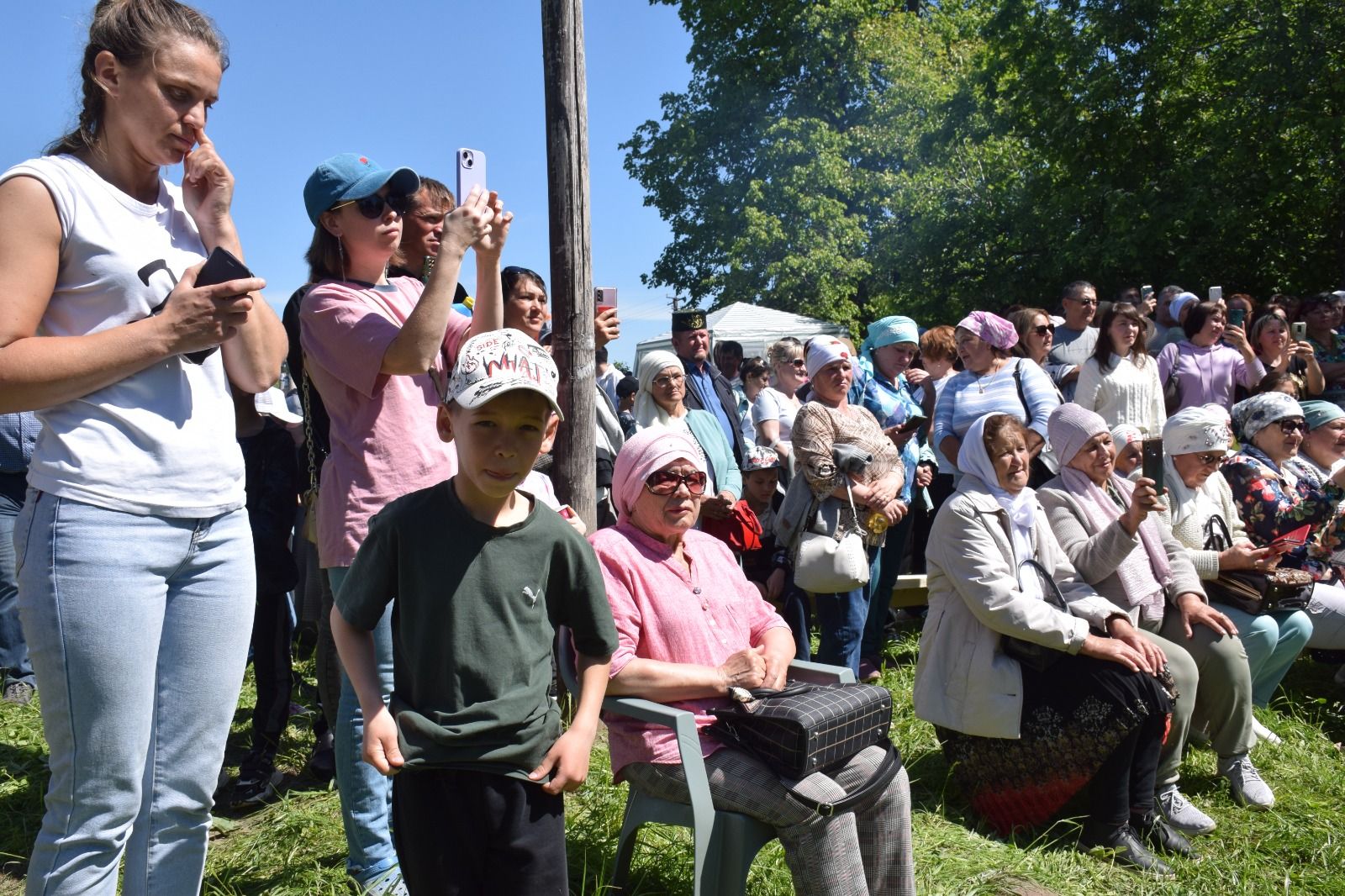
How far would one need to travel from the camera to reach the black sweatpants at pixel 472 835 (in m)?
2.27

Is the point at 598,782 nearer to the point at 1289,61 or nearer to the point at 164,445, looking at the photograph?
the point at 164,445

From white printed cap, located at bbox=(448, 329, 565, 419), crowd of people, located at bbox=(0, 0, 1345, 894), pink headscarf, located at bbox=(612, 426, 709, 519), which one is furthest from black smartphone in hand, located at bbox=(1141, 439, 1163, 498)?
white printed cap, located at bbox=(448, 329, 565, 419)

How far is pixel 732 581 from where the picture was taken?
3.34 meters

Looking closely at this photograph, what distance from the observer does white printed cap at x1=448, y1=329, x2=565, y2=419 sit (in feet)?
7.27

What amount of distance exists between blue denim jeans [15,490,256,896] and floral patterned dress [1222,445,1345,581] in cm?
517

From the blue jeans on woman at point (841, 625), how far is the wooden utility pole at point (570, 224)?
1363 millimetres

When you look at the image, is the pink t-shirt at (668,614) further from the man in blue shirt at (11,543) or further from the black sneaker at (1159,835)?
the man in blue shirt at (11,543)

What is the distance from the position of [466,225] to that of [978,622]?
2560 mm

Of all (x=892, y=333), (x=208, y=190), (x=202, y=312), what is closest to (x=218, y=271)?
(x=202, y=312)

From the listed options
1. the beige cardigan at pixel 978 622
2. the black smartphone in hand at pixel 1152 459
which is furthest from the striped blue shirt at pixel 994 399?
the beige cardigan at pixel 978 622

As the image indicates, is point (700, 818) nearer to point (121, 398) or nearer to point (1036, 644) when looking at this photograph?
point (121, 398)

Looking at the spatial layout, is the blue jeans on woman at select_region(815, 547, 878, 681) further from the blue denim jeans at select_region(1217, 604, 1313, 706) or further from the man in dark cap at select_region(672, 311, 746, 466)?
the blue denim jeans at select_region(1217, 604, 1313, 706)

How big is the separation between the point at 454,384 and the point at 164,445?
57cm

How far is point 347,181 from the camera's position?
9.21ft
